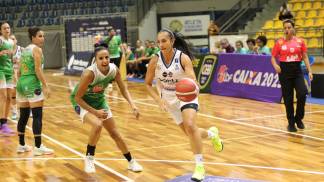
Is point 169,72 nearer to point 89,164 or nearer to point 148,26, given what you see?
point 89,164

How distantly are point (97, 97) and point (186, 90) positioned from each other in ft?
4.06

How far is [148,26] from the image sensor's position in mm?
28141

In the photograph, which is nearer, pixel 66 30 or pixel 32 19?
pixel 66 30

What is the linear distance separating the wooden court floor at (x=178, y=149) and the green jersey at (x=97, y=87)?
91 centimetres

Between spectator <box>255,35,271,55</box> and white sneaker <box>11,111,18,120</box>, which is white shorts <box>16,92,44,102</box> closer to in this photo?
white sneaker <box>11,111,18,120</box>

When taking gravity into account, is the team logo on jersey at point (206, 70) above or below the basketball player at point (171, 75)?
below

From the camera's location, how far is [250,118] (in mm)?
10672

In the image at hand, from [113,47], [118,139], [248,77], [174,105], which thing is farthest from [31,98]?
[113,47]

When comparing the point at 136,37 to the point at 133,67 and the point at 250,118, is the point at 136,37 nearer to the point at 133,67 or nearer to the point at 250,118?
the point at 133,67

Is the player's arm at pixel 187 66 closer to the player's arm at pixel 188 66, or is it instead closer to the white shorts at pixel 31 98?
the player's arm at pixel 188 66

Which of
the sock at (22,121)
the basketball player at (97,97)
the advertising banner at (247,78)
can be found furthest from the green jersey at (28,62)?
the advertising banner at (247,78)

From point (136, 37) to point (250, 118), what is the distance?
17.8m

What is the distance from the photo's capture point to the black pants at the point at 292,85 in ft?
29.5

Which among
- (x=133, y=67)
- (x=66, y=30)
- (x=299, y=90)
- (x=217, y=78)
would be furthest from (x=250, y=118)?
(x=66, y=30)
